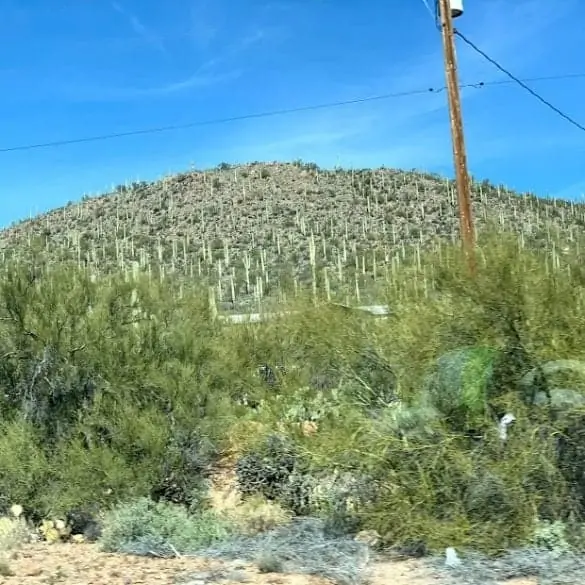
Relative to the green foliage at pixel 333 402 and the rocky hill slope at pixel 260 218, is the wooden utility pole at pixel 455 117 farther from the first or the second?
the rocky hill slope at pixel 260 218

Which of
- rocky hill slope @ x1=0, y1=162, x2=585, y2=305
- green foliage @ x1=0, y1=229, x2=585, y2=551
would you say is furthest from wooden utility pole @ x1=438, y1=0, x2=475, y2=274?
rocky hill slope @ x1=0, y1=162, x2=585, y2=305

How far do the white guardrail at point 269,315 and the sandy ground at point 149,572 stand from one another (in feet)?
11.5

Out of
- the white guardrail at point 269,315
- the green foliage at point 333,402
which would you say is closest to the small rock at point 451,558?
the green foliage at point 333,402

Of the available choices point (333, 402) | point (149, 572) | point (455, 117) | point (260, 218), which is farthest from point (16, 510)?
point (260, 218)

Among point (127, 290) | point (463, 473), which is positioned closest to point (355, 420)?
point (463, 473)

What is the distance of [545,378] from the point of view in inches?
→ 400

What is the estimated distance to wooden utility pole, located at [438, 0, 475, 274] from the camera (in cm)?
1407

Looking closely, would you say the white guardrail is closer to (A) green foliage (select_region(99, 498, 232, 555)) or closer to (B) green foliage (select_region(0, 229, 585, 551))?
(B) green foliage (select_region(0, 229, 585, 551))

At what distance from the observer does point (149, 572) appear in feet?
33.7

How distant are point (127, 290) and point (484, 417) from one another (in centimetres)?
807

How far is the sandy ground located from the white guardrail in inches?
138

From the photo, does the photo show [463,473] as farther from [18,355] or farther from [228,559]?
[18,355]

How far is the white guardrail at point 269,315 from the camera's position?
1214 centimetres

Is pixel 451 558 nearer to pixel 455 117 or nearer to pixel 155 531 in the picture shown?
pixel 155 531
